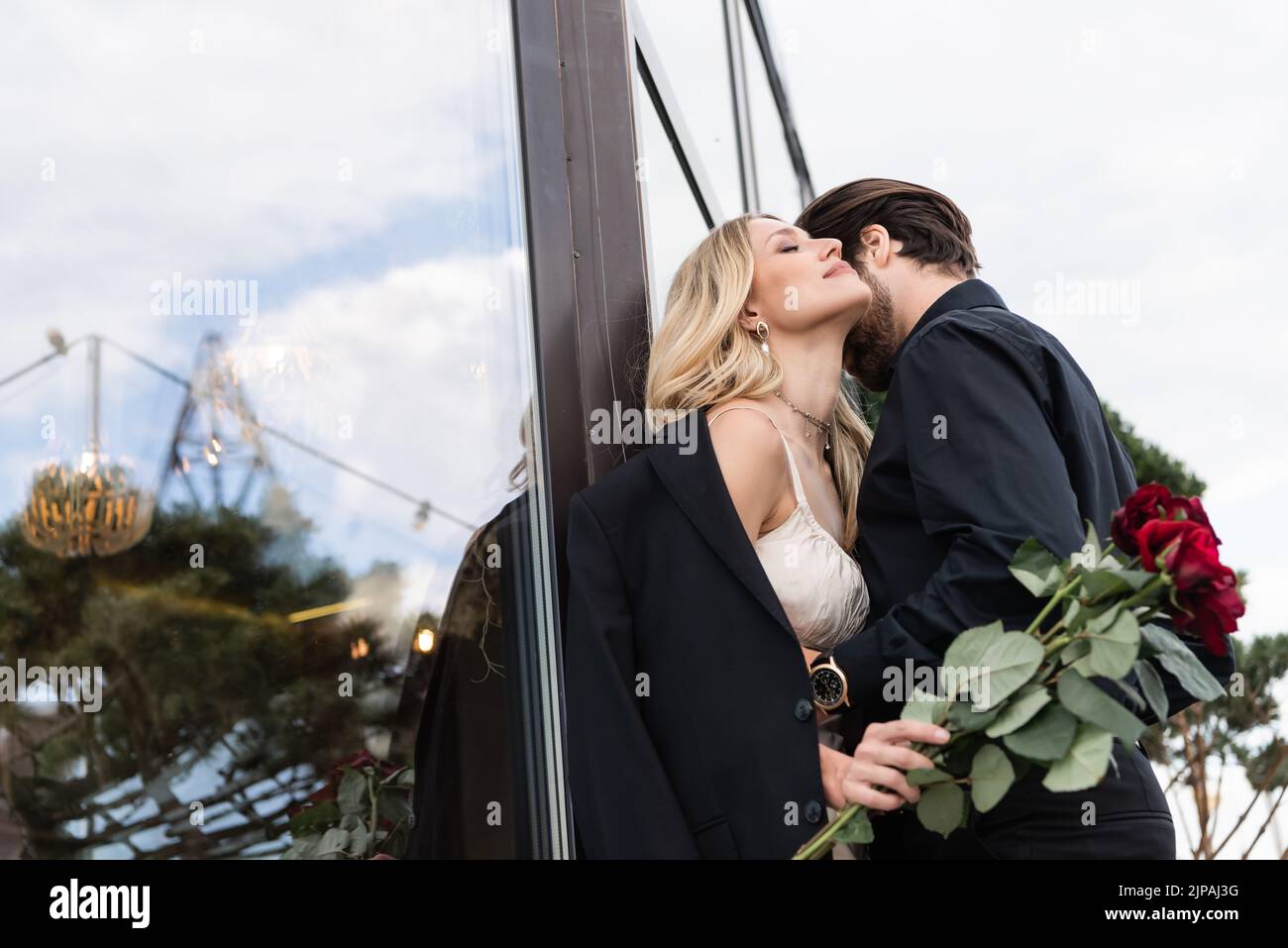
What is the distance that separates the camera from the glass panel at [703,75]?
123 inches

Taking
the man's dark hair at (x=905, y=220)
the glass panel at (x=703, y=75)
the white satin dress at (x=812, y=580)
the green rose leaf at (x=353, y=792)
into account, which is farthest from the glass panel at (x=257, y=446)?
the glass panel at (x=703, y=75)

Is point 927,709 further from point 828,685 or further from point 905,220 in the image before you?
point 905,220

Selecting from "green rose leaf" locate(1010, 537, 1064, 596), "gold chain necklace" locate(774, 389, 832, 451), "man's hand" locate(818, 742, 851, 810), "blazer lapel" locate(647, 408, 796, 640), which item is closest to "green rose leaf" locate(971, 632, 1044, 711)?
"green rose leaf" locate(1010, 537, 1064, 596)

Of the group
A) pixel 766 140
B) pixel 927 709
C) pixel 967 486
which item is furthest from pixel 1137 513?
pixel 766 140

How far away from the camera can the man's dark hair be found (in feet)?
8.38

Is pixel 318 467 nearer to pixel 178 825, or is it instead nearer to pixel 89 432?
pixel 89 432

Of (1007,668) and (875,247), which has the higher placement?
(875,247)

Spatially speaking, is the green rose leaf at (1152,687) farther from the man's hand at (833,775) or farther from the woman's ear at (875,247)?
the woman's ear at (875,247)

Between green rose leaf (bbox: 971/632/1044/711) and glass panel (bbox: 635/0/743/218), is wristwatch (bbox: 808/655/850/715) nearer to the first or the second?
green rose leaf (bbox: 971/632/1044/711)

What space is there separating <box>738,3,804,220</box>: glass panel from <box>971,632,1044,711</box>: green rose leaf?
10.9ft

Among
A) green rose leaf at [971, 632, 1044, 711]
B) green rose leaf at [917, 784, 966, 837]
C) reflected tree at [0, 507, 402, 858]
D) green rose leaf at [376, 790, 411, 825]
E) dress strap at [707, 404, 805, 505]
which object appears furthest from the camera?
dress strap at [707, 404, 805, 505]

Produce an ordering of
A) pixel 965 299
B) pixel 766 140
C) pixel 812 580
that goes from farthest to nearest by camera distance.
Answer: pixel 766 140 < pixel 965 299 < pixel 812 580

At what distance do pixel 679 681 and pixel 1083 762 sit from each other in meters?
0.66

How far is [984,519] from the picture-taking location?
5.98 ft
